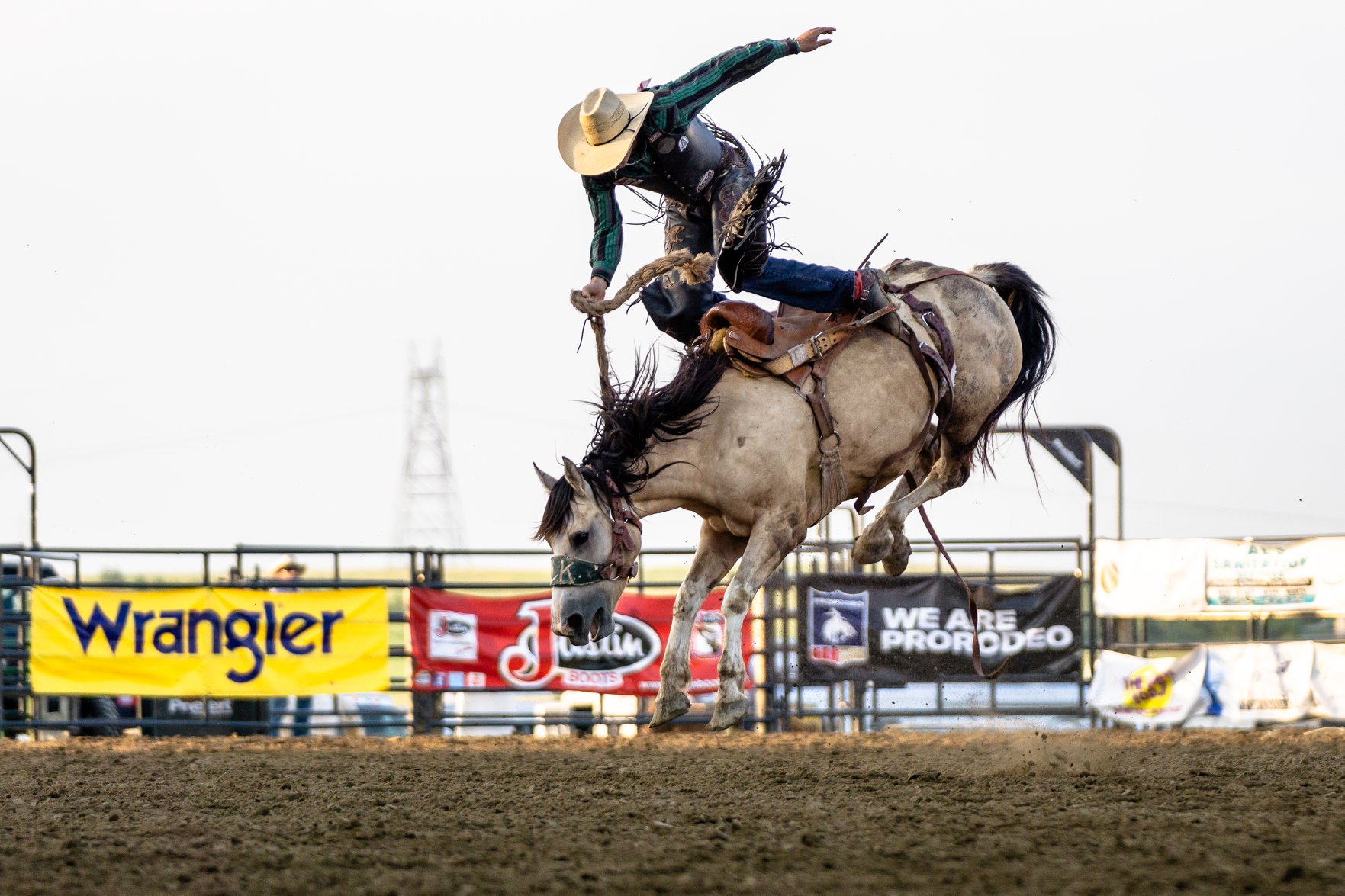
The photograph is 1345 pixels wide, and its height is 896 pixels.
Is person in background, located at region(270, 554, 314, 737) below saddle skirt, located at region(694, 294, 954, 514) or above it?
below

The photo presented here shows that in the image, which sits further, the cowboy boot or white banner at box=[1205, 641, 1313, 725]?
white banner at box=[1205, 641, 1313, 725]

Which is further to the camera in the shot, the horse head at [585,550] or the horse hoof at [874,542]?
the horse hoof at [874,542]

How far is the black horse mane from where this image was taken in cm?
564

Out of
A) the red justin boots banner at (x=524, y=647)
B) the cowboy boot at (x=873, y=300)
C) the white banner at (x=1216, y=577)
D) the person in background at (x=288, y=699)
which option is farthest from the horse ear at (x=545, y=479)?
the white banner at (x=1216, y=577)

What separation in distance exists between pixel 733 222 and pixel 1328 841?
3.32 m

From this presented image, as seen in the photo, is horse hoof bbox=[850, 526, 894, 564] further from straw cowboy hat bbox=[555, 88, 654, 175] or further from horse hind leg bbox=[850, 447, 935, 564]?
straw cowboy hat bbox=[555, 88, 654, 175]

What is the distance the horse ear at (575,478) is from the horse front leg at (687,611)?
64 cm

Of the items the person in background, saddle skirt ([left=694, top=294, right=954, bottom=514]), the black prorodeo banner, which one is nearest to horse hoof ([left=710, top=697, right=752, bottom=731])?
saddle skirt ([left=694, top=294, right=954, bottom=514])

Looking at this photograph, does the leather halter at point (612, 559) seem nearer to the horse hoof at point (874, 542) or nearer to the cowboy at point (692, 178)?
the cowboy at point (692, 178)

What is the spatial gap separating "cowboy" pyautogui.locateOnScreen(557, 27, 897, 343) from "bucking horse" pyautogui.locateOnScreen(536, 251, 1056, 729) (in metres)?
0.25

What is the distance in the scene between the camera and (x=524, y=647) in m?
11.2

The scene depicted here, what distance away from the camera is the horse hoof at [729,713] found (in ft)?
18.8

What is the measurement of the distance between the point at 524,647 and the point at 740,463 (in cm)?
576

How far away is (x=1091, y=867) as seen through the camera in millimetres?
3229
